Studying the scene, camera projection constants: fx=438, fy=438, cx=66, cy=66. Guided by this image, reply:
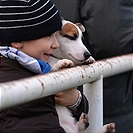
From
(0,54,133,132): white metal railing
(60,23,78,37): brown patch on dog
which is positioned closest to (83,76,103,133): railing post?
(0,54,133,132): white metal railing

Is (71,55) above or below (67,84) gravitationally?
below

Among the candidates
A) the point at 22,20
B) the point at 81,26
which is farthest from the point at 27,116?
the point at 81,26

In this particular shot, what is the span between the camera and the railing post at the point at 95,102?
1578 mm

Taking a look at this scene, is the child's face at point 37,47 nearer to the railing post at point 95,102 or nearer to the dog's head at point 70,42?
the railing post at point 95,102

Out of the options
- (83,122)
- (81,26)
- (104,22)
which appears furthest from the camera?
(104,22)

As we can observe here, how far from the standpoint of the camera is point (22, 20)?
4.96 feet

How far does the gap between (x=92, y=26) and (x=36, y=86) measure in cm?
140

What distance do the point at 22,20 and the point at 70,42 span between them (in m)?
0.69

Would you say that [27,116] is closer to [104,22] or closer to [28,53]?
[28,53]

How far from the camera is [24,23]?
1.52 metres

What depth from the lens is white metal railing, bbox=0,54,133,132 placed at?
99 cm

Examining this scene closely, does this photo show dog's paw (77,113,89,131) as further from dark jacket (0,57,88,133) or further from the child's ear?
the child's ear

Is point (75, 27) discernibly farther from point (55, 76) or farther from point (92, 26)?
point (55, 76)

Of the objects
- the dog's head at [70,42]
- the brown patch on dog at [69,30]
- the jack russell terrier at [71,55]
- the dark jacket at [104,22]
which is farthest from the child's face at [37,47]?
the dark jacket at [104,22]
